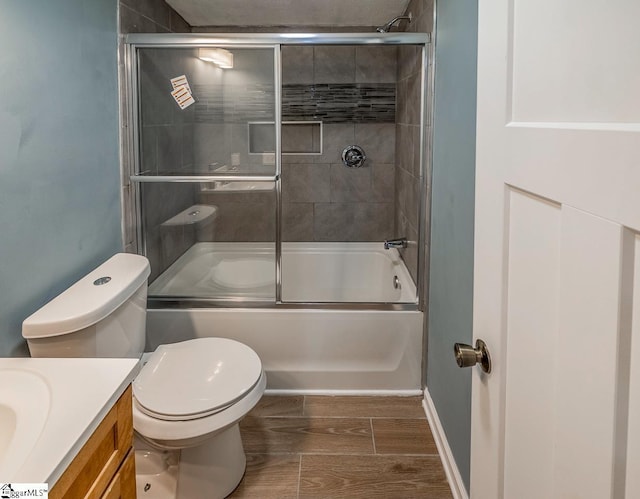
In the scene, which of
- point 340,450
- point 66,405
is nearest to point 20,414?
point 66,405

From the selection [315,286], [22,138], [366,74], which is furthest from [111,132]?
[366,74]

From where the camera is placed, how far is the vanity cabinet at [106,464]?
3.42 feet

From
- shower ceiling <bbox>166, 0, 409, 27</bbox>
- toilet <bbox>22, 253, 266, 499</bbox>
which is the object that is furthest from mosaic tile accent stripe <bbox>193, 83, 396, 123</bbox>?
toilet <bbox>22, 253, 266, 499</bbox>

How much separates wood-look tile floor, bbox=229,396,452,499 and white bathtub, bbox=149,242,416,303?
21.2 inches

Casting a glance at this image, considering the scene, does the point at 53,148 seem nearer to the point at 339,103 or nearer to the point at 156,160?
the point at 156,160

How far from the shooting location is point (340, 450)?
243 centimetres

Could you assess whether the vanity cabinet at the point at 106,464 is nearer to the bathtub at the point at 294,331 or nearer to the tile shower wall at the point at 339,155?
the bathtub at the point at 294,331

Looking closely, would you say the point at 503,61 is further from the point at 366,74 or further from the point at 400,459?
the point at 366,74

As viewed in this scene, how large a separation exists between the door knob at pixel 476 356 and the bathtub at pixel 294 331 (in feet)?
5.72

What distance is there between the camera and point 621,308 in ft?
2.09

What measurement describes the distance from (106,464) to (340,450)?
138 centimetres

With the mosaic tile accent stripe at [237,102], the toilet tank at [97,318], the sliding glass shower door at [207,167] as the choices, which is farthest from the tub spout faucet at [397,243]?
the toilet tank at [97,318]

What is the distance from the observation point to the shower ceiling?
3.22 meters

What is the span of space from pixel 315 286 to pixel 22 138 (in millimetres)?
2132
